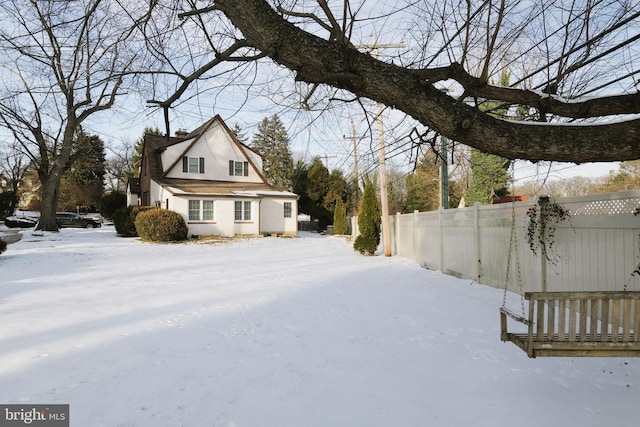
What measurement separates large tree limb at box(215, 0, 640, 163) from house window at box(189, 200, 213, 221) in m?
19.7

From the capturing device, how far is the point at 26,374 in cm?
350

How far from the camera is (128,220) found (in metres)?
21.7

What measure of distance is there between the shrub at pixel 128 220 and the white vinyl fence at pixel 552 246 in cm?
1778

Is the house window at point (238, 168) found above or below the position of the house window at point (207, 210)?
above

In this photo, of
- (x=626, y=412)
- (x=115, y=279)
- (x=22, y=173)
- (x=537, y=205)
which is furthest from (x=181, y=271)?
(x=22, y=173)

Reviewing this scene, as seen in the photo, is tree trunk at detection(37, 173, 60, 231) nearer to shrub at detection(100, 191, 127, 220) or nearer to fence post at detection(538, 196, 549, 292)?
shrub at detection(100, 191, 127, 220)

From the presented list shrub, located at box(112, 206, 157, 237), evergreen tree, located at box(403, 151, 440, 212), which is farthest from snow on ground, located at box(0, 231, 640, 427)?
evergreen tree, located at box(403, 151, 440, 212)

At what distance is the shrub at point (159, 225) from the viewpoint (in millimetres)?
18641

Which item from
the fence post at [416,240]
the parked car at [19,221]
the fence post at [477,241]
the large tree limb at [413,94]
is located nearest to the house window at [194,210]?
the fence post at [416,240]

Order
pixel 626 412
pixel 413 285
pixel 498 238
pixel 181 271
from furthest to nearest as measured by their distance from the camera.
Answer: pixel 181 271 → pixel 413 285 → pixel 498 238 → pixel 626 412

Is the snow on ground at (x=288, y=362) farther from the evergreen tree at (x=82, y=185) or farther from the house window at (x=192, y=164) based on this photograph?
the evergreen tree at (x=82, y=185)

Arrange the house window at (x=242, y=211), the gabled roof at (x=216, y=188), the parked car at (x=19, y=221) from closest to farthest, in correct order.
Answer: the gabled roof at (x=216, y=188) < the house window at (x=242, y=211) < the parked car at (x=19, y=221)

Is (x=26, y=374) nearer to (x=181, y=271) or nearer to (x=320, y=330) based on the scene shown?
(x=320, y=330)

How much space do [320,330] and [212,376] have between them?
178 centimetres
